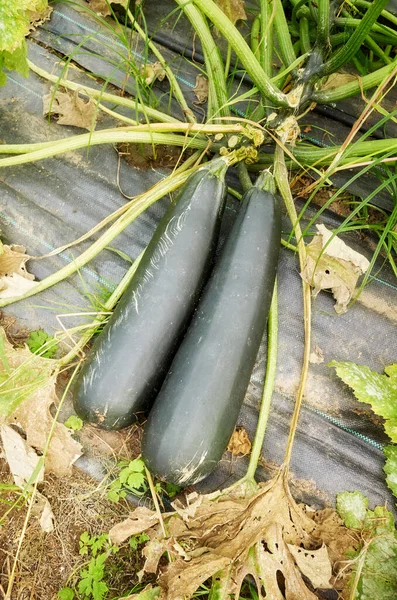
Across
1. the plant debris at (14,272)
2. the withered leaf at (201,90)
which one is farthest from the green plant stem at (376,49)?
the plant debris at (14,272)

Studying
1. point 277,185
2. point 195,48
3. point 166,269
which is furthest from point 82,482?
point 195,48

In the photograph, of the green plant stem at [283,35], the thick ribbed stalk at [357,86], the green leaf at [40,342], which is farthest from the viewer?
the green leaf at [40,342]

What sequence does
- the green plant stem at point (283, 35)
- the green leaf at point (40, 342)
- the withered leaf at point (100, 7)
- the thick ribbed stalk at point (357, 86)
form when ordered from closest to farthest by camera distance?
the thick ribbed stalk at point (357, 86) → the green plant stem at point (283, 35) → the green leaf at point (40, 342) → the withered leaf at point (100, 7)

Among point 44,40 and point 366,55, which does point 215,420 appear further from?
point 44,40

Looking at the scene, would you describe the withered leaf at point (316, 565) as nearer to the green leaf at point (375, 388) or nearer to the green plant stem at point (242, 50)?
the green leaf at point (375, 388)

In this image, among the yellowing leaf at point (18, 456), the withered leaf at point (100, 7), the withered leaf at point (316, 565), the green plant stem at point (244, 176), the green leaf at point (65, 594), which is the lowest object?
the green leaf at point (65, 594)

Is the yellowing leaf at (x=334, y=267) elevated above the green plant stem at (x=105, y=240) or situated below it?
above

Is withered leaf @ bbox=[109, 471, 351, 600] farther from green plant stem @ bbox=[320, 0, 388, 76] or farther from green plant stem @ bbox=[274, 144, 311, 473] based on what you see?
green plant stem @ bbox=[320, 0, 388, 76]
